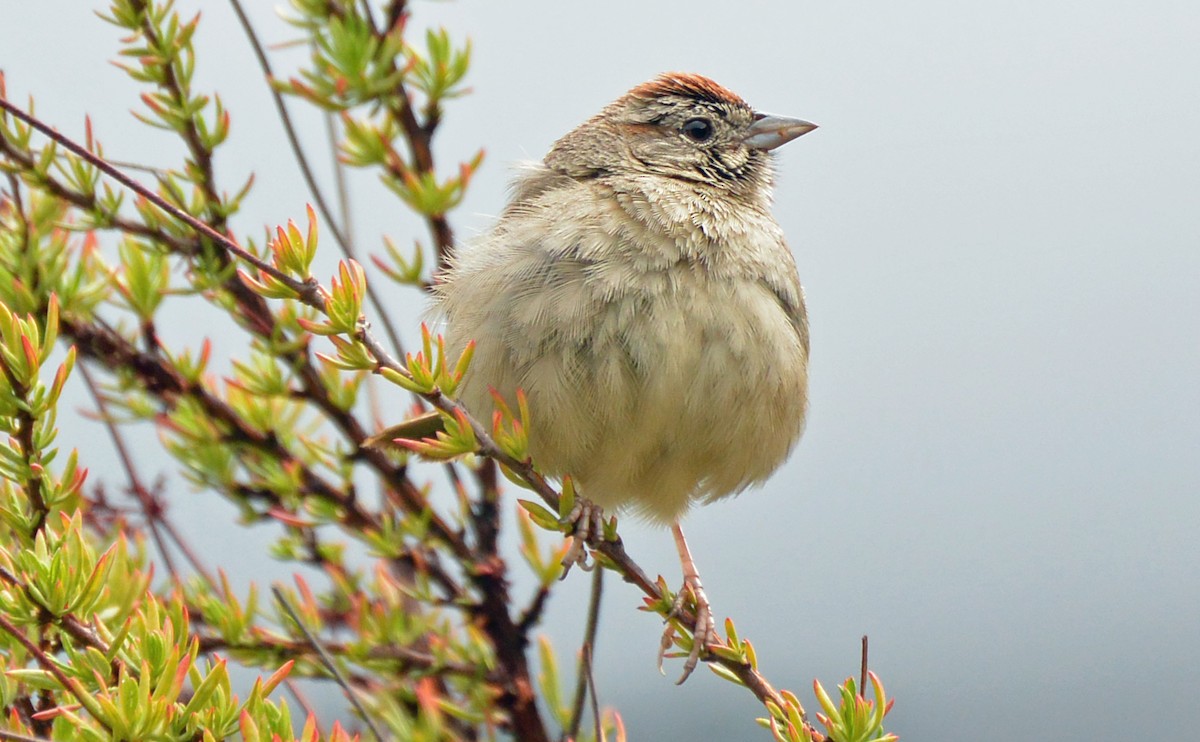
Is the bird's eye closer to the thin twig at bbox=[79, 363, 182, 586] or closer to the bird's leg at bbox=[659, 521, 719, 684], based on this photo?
the bird's leg at bbox=[659, 521, 719, 684]

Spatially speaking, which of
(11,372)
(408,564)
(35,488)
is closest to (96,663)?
(35,488)

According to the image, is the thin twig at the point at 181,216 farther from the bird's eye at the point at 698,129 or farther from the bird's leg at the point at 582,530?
the bird's eye at the point at 698,129

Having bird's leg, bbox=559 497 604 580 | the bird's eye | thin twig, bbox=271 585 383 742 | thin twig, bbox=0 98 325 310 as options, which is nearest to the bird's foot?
bird's leg, bbox=559 497 604 580

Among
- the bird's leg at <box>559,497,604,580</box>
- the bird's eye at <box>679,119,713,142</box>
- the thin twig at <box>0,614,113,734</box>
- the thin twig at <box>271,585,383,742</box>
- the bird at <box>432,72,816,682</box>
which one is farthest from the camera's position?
the bird's eye at <box>679,119,713,142</box>

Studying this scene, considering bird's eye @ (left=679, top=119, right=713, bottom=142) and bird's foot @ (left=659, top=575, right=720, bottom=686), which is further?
bird's eye @ (left=679, top=119, right=713, bottom=142)

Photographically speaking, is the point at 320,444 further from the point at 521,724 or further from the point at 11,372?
the point at 11,372

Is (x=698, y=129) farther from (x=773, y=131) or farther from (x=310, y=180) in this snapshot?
(x=310, y=180)
